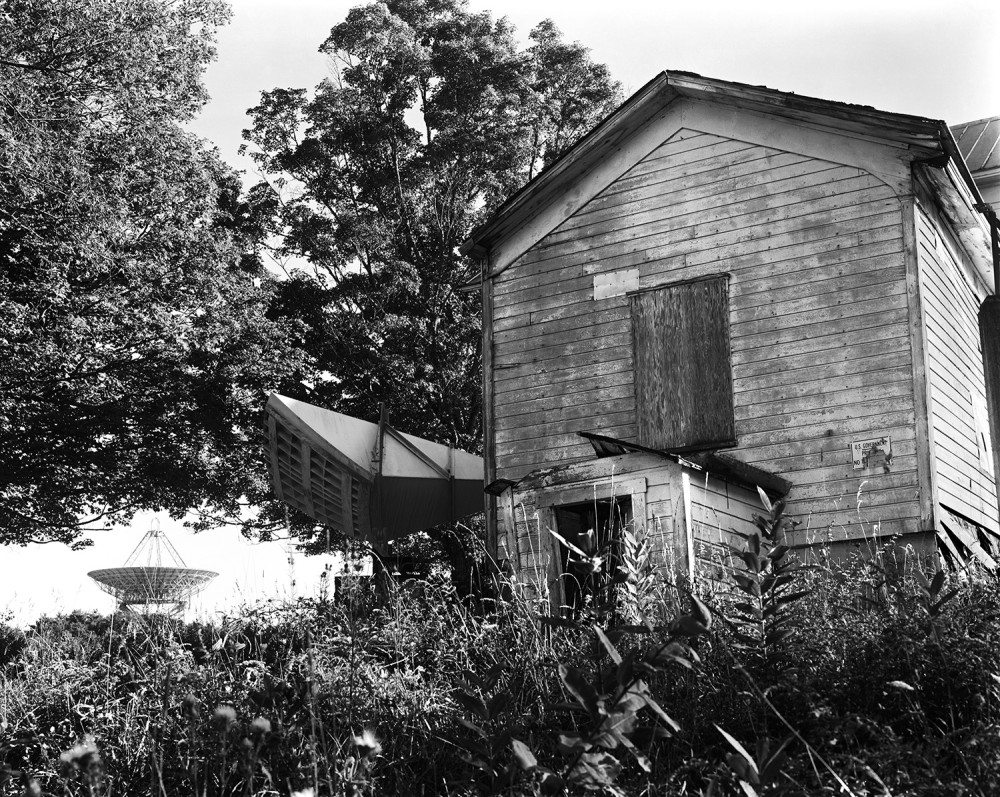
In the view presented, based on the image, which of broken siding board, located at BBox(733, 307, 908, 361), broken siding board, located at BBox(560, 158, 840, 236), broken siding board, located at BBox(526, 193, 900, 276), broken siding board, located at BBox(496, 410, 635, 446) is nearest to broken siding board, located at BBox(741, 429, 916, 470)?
broken siding board, located at BBox(733, 307, 908, 361)

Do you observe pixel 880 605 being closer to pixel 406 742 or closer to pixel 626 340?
pixel 406 742

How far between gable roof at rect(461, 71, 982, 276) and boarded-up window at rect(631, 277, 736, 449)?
197 cm

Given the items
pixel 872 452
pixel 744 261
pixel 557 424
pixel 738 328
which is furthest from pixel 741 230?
pixel 557 424

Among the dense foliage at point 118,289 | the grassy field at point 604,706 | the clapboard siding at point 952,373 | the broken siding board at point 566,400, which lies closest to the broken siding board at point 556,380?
the broken siding board at point 566,400

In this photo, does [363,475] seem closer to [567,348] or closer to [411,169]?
[567,348]

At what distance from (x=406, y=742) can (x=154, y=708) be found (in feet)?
4.99

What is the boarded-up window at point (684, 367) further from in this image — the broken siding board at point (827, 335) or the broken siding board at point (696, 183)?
the broken siding board at point (696, 183)

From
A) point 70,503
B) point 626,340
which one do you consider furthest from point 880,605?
point 70,503

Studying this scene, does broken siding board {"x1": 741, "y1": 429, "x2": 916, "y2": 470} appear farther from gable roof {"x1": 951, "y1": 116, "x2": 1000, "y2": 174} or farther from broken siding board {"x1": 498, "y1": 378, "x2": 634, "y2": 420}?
gable roof {"x1": 951, "y1": 116, "x2": 1000, "y2": 174}

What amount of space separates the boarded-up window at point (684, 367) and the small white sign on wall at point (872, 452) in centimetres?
132

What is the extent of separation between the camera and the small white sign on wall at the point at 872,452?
11461 mm

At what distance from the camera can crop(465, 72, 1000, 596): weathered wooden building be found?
1142 centimetres

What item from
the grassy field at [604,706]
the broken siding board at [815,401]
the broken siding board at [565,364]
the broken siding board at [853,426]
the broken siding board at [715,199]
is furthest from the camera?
the broken siding board at [565,364]

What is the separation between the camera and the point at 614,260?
13508 millimetres
